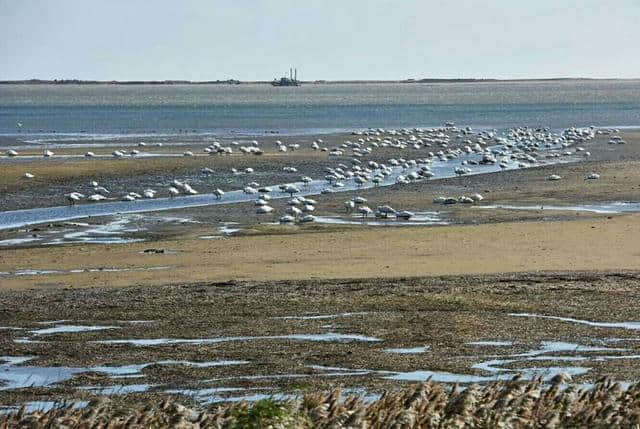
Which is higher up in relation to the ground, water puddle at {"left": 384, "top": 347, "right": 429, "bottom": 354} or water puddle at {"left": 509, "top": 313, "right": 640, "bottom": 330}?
water puddle at {"left": 384, "top": 347, "right": 429, "bottom": 354}

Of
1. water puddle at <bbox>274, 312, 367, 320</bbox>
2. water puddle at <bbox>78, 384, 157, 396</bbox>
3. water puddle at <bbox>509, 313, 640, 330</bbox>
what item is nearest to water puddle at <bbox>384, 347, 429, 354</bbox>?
water puddle at <bbox>274, 312, 367, 320</bbox>

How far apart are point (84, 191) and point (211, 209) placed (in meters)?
7.93

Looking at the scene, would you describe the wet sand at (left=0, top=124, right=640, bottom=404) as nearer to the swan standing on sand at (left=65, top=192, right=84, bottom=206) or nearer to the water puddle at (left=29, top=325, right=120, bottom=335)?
the water puddle at (left=29, top=325, right=120, bottom=335)

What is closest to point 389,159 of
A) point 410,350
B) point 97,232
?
point 97,232

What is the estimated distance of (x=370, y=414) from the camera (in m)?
11.8

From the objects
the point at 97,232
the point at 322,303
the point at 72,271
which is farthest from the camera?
the point at 97,232


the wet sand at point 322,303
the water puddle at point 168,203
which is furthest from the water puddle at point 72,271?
the water puddle at point 168,203

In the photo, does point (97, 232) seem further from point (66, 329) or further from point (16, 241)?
point (66, 329)

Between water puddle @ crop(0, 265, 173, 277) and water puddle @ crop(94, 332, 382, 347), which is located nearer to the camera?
water puddle @ crop(94, 332, 382, 347)

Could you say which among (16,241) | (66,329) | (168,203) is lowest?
(168,203)

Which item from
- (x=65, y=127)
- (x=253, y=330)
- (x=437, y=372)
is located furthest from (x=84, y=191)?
(x=65, y=127)

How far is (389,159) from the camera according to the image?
62.7 metres

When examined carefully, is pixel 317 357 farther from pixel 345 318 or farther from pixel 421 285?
pixel 421 285

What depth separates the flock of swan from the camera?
41469 mm
